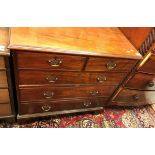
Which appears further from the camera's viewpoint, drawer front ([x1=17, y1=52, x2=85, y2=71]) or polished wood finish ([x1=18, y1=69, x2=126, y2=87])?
polished wood finish ([x1=18, y1=69, x2=126, y2=87])

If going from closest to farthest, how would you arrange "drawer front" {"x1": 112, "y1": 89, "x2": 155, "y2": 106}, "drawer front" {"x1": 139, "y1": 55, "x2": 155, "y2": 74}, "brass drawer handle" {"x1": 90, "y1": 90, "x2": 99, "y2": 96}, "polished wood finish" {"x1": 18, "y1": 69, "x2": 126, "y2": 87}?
"polished wood finish" {"x1": 18, "y1": 69, "x2": 126, "y2": 87}, "drawer front" {"x1": 139, "y1": 55, "x2": 155, "y2": 74}, "brass drawer handle" {"x1": 90, "y1": 90, "x2": 99, "y2": 96}, "drawer front" {"x1": 112, "y1": 89, "x2": 155, "y2": 106}

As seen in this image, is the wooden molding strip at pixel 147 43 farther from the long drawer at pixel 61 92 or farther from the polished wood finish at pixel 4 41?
the polished wood finish at pixel 4 41

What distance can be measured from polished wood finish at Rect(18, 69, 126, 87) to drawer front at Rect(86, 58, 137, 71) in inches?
2.2

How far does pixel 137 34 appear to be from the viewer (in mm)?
1307

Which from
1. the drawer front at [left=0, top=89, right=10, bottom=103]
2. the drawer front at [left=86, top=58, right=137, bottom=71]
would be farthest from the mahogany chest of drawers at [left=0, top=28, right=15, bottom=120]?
the drawer front at [left=86, top=58, right=137, bottom=71]

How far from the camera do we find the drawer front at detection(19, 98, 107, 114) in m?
1.40

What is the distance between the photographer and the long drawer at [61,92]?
49.8 inches

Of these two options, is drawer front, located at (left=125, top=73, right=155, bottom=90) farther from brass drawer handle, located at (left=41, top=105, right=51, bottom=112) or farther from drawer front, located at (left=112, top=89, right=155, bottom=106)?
brass drawer handle, located at (left=41, top=105, right=51, bottom=112)

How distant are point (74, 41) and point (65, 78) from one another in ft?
0.91

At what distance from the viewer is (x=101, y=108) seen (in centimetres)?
173

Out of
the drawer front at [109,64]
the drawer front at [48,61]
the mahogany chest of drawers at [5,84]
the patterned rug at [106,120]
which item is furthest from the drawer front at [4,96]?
the drawer front at [109,64]

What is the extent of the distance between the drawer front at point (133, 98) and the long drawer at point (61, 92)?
0.20 m
